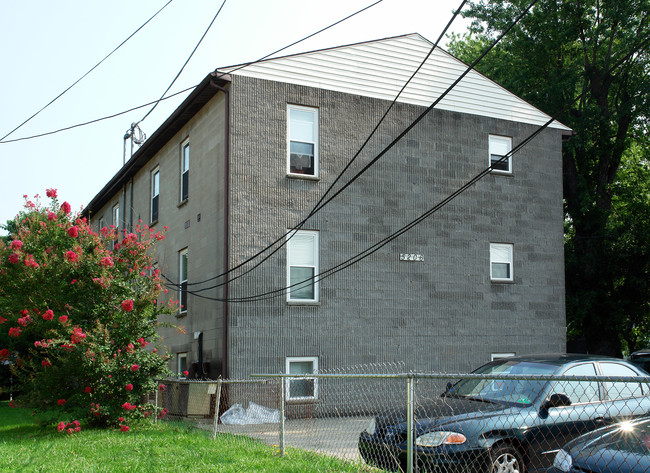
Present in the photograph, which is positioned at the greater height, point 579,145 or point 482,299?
point 579,145

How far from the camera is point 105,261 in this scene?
1220 centimetres

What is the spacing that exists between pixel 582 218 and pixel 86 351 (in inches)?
749

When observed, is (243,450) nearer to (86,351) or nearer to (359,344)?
(86,351)

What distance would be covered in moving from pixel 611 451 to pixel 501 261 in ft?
44.2

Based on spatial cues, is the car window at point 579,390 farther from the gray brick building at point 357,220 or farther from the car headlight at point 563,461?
the gray brick building at point 357,220

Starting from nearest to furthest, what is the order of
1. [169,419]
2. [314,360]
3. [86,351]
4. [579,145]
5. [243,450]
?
[243,450], [86,351], [169,419], [314,360], [579,145]

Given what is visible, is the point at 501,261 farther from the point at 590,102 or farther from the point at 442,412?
the point at 442,412

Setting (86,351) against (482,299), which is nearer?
(86,351)

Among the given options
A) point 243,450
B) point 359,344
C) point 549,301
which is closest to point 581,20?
point 549,301

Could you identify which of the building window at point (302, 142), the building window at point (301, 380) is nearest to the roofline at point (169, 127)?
the building window at point (302, 142)

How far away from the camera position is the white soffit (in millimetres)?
16688

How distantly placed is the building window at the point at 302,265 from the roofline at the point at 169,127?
12.8 ft

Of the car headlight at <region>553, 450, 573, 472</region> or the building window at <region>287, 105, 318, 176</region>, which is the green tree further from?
the car headlight at <region>553, 450, 573, 472</region>

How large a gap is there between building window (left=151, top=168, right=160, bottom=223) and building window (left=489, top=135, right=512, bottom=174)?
9.77m
